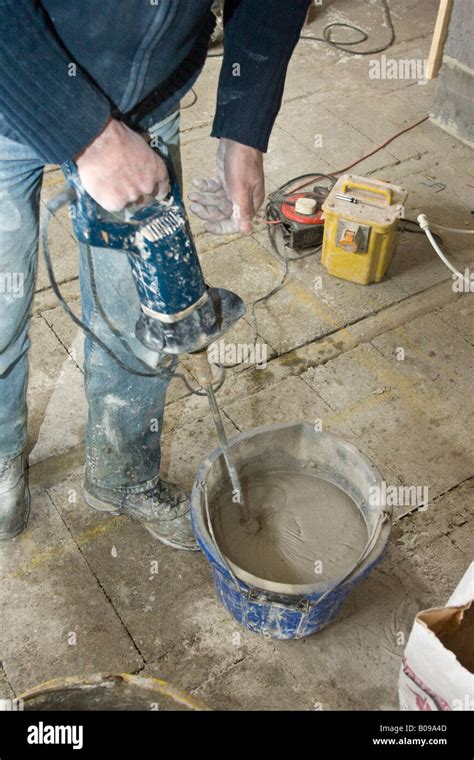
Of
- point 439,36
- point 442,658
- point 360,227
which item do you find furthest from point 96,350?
point 439,36

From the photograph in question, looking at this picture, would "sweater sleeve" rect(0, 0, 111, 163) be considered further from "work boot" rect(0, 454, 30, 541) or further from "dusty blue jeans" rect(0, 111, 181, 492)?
"work boot" rect(0, 454, 30, 541)

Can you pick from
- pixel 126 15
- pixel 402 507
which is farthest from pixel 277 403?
pixel 126 15

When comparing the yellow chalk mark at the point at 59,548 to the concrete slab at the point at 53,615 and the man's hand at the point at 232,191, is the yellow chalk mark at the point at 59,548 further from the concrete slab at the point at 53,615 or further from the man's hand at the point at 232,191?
the man's hand at the point at 232,191

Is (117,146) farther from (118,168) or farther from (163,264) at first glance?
(163,264)

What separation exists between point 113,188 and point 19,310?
27.1 inches

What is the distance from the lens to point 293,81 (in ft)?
16.1

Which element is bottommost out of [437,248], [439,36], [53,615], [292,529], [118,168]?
[53,615]

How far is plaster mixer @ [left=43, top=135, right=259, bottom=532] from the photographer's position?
1763mm

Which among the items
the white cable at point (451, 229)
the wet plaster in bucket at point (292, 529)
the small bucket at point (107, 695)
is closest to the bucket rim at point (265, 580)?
the wet plaster in bucket at point (292, 529)

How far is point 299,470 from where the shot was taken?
251cm

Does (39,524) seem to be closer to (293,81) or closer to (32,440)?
(32,440)

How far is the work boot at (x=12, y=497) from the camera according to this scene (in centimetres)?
256

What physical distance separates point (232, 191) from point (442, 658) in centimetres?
124

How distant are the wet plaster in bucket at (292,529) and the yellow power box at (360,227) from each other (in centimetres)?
127
